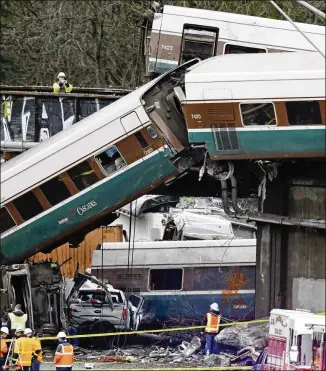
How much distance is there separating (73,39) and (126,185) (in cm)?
2034

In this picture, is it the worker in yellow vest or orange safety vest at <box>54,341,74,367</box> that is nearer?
orange safety vest at <box>54,341,74,367</box>

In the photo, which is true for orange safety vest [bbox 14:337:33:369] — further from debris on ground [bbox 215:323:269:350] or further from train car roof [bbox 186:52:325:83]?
train car roof [bbox 186:52:325:83]

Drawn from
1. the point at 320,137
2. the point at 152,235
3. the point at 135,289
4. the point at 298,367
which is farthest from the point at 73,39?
the point at 298,367

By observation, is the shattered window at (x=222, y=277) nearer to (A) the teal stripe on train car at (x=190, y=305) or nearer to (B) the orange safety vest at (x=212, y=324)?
(A) the teal stripe on train car at (x=190, y=305)

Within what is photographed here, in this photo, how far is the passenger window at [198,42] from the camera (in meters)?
29.0

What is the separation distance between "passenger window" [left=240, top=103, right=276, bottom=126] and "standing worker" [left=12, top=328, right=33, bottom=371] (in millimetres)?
5796

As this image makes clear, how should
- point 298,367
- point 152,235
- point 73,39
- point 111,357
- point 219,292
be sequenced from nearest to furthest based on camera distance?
point 298,367, point 111,357, point 219,292, point 152,235, point 73,39

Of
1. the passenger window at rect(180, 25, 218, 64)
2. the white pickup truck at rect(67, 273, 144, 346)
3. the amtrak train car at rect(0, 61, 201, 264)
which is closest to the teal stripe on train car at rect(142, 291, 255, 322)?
the white pickup truck at rect(67, 273, 144, 346)

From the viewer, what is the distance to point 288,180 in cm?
2608

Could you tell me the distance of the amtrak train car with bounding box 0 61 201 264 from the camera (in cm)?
2581

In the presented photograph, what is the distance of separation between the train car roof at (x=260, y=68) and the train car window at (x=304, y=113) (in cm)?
54

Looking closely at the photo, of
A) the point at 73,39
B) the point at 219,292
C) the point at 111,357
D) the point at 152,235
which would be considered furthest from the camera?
the point at 73,39

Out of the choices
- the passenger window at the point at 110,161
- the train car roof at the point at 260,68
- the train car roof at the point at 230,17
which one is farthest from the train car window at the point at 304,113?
the train car roof at the point at 230,17

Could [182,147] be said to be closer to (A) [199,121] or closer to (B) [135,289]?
(A) [199,121]
